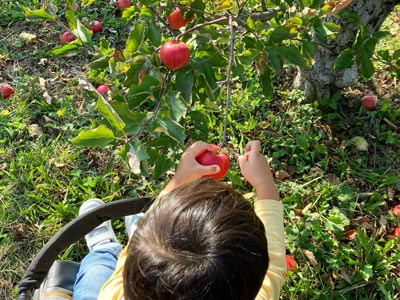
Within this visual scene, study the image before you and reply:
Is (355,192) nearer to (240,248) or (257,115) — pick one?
(257,115)

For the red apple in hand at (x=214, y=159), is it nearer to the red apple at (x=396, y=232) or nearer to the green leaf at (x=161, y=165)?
the green leaf at (x=161, y=165)

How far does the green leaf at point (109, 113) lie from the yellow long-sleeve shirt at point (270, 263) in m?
0.49

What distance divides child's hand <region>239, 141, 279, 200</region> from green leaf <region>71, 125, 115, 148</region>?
0.59m

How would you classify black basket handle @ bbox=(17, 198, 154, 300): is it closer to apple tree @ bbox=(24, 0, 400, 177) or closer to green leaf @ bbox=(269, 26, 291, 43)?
apple tree @ bbox=(24, 0, 400, 177)

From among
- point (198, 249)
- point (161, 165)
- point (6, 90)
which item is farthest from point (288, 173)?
point (6, 90)

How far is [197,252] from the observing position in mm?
1156

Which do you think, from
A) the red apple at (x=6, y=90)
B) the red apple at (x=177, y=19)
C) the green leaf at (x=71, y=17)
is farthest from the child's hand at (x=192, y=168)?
the red apple at (x=6, y=90)

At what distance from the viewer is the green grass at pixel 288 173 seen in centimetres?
228

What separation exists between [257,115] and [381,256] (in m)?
1.04

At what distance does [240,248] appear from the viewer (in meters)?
1.20

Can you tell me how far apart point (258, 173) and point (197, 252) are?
2.32 ft

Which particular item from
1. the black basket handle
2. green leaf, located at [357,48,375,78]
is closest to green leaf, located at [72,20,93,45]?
the black basket handle

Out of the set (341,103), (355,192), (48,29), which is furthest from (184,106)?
(48,29)

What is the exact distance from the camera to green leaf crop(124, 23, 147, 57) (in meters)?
1.60
